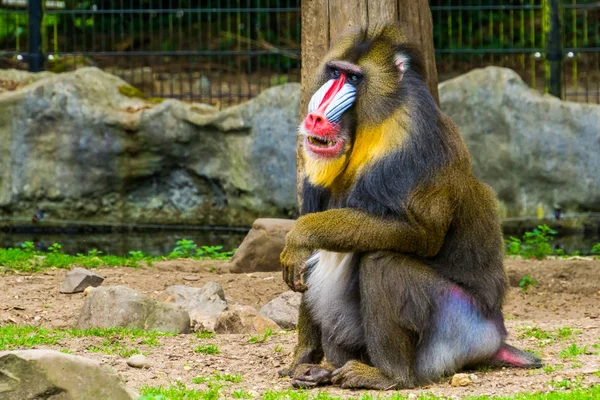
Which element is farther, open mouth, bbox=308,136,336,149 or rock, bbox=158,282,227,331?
rock, bbox=158,282,227,331

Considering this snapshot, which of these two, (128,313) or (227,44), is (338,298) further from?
(227,44)

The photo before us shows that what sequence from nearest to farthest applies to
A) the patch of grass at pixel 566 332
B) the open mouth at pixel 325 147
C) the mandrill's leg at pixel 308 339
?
the open mouth at pixel 325 147 < the mandrill's leg at pixel 308 339 < the patch of grass at pixel 566 332

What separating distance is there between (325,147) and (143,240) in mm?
7698

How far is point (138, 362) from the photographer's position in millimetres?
5754

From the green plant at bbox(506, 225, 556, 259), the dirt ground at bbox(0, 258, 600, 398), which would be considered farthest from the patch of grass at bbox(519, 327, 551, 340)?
the green plant at bbox(506, 225, 556, 259)

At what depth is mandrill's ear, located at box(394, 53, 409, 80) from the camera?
5.32m

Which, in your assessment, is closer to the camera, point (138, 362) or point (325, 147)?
point (325, 147)

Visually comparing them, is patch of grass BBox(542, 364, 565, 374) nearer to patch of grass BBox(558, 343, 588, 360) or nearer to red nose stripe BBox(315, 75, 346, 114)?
patch of grass BBox(558, 343, 588, 360)

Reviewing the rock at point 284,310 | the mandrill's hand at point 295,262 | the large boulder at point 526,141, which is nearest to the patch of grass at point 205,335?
the rock at point 284,310

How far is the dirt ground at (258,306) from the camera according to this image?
17.8 ft

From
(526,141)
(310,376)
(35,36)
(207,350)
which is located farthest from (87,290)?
(35,36)

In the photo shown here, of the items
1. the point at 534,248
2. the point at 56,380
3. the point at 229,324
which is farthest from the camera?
the point at 534,248

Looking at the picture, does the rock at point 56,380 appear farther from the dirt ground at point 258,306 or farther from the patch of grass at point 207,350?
the patch of grass at point 207,350

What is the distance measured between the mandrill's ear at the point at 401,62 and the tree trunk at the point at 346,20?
68.2 inches
